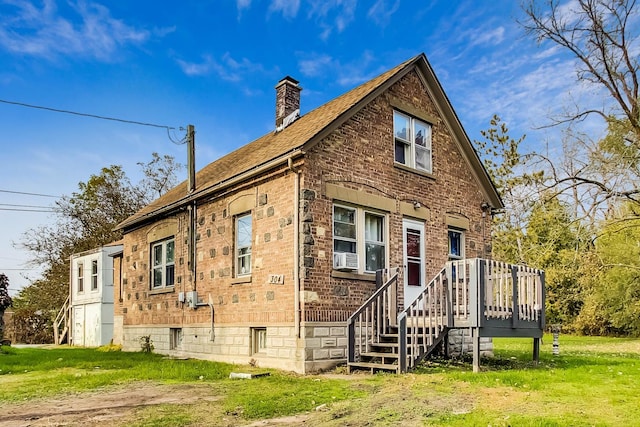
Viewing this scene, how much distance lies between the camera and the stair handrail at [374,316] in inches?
435

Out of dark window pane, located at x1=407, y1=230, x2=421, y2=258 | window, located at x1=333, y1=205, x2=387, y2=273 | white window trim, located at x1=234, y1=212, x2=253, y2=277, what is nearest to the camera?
window, located at x1=333, y1=205, x2=387, y2=273

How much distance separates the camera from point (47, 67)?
16.3 metres

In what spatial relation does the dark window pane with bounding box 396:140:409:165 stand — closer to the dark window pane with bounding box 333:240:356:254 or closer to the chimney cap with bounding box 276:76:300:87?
the dark window pane with bounding box 333:240:356:254

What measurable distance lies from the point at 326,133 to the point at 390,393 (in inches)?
226

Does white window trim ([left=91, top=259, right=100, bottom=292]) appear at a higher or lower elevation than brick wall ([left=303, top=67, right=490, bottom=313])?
lower

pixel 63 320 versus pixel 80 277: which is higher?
pixel 80 277

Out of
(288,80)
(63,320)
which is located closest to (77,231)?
(63,320)

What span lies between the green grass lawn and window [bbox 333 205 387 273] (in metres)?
2.59

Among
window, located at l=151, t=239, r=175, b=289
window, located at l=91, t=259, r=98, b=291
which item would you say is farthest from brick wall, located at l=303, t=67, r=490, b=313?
window, located at l=91, t=259, r=98, b=291

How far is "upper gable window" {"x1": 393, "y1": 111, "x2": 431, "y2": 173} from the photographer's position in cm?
1391

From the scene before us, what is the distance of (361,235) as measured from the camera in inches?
488

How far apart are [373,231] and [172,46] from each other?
859 cm

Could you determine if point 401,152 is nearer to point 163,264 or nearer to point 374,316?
point 374,316

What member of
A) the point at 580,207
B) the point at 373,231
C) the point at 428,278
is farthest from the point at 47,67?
the point at 580,207
